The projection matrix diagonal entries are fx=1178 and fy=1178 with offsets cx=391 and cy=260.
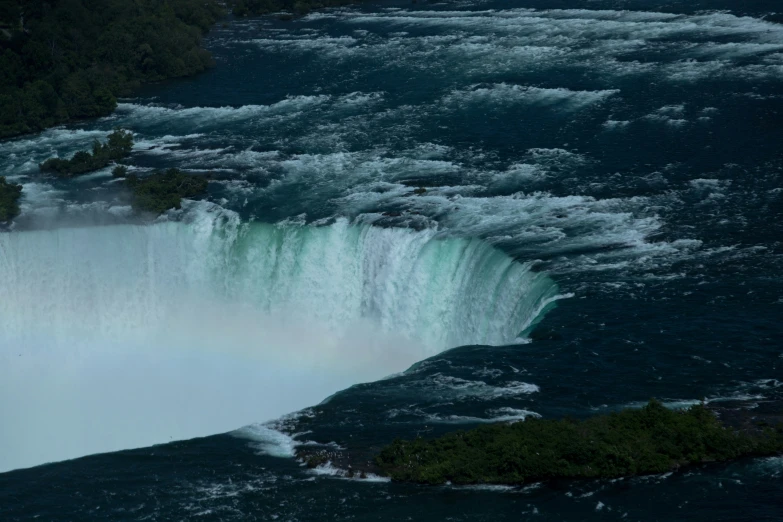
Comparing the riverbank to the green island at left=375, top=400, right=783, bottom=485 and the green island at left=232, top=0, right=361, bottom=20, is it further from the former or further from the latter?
the green island at left=232, top=0, right=361, bottom=20

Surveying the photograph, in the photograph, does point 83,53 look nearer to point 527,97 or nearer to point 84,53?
point 84,53

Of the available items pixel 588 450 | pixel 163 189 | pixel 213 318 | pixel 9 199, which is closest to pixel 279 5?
pixel 163 189

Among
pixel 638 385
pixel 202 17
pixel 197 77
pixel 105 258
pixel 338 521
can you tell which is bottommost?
pixel 338 521

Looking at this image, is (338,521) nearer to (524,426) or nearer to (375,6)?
(524,426)

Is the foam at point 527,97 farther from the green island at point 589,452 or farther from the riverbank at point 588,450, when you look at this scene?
the green island at point 589,452

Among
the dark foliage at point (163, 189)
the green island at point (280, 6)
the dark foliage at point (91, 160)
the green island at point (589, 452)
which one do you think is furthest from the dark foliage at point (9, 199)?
the green island at point (280, 6)

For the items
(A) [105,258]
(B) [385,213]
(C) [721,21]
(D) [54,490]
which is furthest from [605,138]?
(D) [54,490]

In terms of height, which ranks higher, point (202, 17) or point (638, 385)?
point (202, 17)
